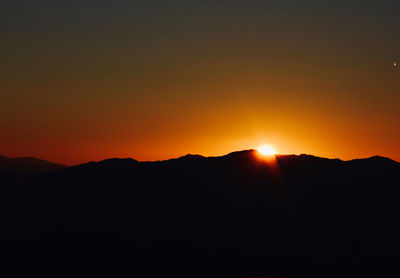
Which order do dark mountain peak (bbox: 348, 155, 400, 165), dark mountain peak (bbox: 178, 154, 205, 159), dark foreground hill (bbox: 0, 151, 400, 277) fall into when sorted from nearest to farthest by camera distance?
dark foreground hill (bbox: 0, 151, 400, 277), dark mountain peak (bbox: 348, 155, 400, 165), dark mountain peak (bbox: 178, 154, 205, 159)

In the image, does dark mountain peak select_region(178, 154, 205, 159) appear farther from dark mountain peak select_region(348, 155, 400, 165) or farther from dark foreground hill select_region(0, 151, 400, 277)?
dark mountain peak select_region(348, 155, 400, 165)

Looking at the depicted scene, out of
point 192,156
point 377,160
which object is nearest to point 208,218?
point 192,156

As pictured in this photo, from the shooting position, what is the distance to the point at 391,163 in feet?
576

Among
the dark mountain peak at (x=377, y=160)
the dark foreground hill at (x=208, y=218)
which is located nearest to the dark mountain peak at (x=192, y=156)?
the dark foreground hill at (x=208, y=218)

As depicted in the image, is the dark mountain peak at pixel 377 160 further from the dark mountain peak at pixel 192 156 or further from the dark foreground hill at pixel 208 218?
the dark mountain peak at pixel 192 156

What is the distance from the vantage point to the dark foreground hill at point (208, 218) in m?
116

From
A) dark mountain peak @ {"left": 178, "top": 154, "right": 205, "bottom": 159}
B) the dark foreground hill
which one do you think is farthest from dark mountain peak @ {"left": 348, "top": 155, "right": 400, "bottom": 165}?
dark mountain peak @ {"left": 178, "top": 154, "right": 205, "bottom": 159}

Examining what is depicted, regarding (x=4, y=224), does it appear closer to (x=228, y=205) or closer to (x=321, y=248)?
(x=228, y=205)

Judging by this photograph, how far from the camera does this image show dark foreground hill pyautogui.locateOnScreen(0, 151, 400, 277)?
11550cm

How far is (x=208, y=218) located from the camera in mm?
144875

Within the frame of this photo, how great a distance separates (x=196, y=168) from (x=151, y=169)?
14705 millimetres

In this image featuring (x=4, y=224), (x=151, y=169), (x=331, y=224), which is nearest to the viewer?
(x=331, y=224)

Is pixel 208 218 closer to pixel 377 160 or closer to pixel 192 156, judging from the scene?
pixel 192 156

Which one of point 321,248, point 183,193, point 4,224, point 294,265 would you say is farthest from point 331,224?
point 4,224
